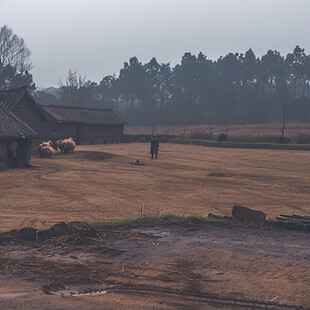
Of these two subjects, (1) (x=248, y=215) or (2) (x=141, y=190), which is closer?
(1) (x=248, y=215)

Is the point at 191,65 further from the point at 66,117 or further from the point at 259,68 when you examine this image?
the point at 66,117

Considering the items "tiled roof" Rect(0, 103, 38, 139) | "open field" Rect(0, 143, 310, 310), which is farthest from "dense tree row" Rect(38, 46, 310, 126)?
"open field" Rect(0, 143, 310, 310)

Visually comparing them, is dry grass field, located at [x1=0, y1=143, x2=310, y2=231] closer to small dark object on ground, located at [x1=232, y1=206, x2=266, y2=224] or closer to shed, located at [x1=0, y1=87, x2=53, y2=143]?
small dark object on ground, located at [x1=232, y1=206, x2=266, y2=224]

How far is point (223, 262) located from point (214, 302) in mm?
1672

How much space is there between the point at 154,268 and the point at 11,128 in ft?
58.4

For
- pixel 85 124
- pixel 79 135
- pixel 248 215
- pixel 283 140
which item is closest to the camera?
pixel 248 215

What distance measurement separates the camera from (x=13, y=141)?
2278 cm

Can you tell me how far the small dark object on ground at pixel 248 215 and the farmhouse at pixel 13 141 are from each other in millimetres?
14881

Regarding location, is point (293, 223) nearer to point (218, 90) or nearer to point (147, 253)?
point (147, 253)

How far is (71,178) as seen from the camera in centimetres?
1938

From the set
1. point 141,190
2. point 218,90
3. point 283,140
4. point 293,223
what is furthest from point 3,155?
point 218,90

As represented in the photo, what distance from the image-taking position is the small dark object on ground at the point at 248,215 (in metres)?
10.1

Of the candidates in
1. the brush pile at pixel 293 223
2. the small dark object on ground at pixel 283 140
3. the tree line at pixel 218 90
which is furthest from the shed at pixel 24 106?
the tree line at pixel 218 90

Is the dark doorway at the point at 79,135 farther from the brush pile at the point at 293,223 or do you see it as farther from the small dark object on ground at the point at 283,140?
the brush pile at the point at 293,223
